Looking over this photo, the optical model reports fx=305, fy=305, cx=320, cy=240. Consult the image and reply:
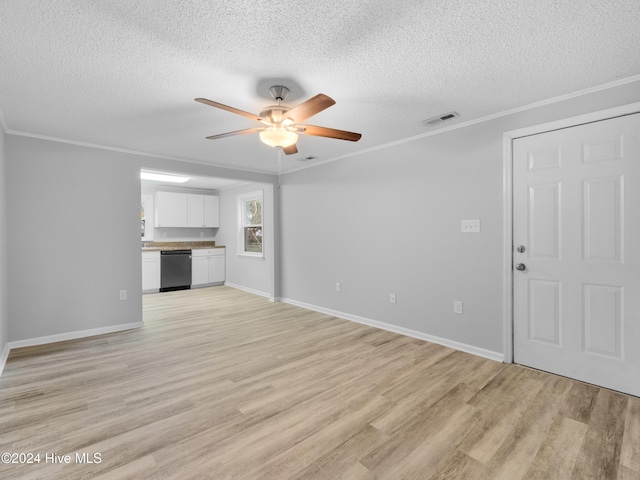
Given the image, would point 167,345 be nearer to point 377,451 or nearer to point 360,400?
point 360,400

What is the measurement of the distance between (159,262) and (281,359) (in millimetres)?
4588

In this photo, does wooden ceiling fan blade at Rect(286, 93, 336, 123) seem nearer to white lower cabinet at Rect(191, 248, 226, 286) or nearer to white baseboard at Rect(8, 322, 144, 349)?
white baseboard at Rect(8, 322, 144, 349)

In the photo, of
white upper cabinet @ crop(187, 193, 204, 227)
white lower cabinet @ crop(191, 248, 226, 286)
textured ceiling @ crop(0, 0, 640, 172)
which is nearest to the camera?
textured ceiling @ crop(0, 0, 640, 172)

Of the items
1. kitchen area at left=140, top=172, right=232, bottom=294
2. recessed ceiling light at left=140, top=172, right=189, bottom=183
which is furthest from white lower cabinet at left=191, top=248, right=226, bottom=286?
recessed ceiling light at left=140, top=172, right=189, bottom=183

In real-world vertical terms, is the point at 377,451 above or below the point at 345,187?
below

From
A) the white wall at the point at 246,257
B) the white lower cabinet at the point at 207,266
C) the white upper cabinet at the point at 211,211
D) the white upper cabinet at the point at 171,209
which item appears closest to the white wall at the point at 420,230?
the white wall at the point at 246,257

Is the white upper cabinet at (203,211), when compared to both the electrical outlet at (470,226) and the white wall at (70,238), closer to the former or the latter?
the white wall at (70,238)

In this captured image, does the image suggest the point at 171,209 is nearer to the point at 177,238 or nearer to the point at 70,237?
the point at 177,238

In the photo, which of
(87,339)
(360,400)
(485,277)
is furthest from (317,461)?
(87,339)

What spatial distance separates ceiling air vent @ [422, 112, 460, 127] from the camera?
2863mm

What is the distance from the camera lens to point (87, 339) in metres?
3.56

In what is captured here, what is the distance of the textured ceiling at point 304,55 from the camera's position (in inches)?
60.3

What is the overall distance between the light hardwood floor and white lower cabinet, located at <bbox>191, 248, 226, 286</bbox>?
3.57 meters

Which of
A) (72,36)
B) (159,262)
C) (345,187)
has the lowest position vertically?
(159,262)
